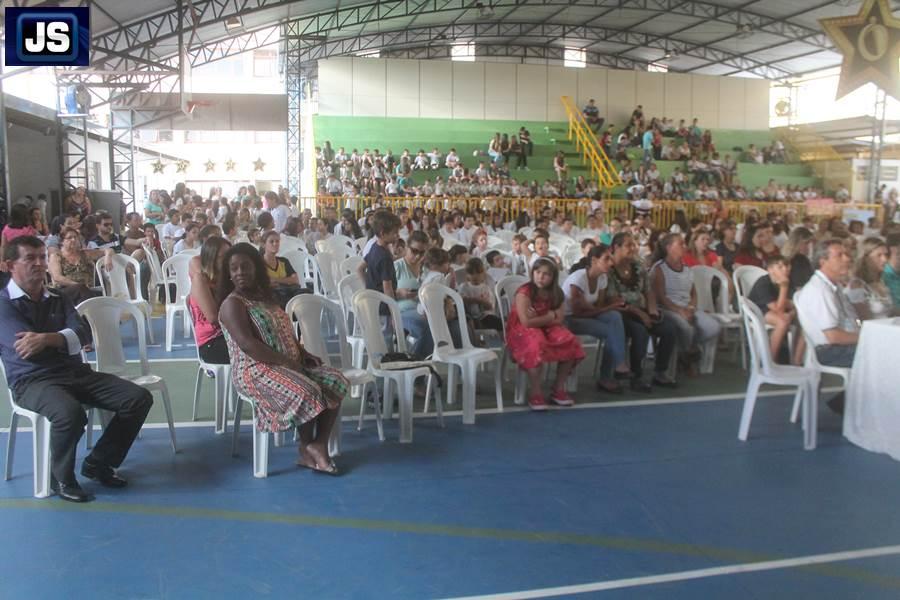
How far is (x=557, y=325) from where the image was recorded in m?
5.18

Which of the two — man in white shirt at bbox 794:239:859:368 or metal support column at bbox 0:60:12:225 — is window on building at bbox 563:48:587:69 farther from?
man in white shirt at bbox 794:239:859:368

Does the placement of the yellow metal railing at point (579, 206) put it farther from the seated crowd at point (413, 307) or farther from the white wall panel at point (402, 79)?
the white wall panel at point (402, 79)

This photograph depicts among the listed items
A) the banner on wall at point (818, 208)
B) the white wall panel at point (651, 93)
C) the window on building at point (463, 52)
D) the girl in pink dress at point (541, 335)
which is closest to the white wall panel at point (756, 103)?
the white wall panel at point (651, 93)

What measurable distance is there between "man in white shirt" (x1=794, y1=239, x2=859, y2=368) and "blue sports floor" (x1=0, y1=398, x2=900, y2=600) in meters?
0.50

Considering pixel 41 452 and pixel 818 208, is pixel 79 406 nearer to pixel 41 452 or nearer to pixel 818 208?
pixel 41 452

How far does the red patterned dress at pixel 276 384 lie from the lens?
3742mm

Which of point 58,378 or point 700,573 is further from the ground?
point 58,378

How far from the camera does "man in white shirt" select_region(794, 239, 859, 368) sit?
14.9ft

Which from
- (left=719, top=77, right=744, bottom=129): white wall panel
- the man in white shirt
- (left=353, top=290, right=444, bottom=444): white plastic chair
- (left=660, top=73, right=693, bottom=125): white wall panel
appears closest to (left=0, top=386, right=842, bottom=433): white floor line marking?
(left=353, top=290, right=444, bottom=444): white plastic chair

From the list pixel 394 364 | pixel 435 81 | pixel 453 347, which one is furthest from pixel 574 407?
pixel 435 81

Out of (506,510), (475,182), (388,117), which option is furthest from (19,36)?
(388,117)

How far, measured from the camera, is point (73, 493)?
3.49 meters

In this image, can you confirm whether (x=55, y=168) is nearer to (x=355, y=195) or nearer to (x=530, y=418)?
(x=355, y=195)

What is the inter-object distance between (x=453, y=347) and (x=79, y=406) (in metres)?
2.33
